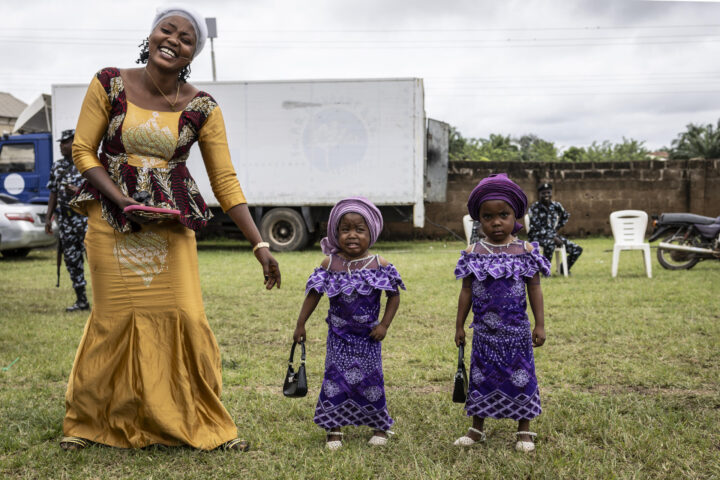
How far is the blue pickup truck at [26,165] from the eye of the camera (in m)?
A: 14.8

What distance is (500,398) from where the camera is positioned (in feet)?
10.9

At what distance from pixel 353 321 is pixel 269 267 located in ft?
1.67

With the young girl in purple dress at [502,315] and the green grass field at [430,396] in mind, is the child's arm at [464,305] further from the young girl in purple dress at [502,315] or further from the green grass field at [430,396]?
the green grass field at [430,396]

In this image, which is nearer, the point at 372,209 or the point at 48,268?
the point at 372,209

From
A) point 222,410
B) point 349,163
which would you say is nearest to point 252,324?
point 222,410

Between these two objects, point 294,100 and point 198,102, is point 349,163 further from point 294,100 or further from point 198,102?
point 198,102

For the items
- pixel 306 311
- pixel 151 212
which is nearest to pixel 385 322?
pixel 306 311

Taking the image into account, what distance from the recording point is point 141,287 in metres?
3.16

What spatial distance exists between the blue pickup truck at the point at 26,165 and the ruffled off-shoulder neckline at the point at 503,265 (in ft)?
44.3

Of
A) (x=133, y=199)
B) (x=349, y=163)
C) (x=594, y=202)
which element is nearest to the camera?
(x=133, y=199)

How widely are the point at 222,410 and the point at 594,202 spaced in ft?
53.7

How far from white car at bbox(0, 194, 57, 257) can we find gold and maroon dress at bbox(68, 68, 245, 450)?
1036 centimetres

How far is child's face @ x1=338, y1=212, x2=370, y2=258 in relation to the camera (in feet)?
10.9

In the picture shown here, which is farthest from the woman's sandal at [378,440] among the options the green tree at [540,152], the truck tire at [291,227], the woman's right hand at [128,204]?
the green tree at [540,152]
